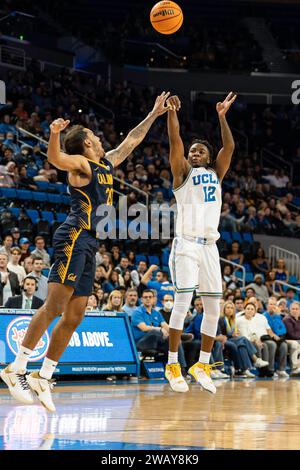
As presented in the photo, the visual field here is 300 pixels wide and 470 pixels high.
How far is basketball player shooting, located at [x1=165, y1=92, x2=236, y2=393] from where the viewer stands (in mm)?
9211

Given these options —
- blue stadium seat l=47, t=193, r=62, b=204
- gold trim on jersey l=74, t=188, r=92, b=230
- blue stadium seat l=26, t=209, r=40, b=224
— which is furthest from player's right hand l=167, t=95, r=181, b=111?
blue stadium seat l=47, t=193, r=62, b=204

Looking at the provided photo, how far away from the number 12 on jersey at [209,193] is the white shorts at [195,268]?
503 millimetres

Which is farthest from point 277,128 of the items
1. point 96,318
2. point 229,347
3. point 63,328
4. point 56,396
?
point 63,328

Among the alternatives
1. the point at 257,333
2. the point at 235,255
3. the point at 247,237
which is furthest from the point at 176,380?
the point at 247,237

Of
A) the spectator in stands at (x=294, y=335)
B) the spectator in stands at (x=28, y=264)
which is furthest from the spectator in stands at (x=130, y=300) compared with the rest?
the spectator in stands at (x=294, y=335)

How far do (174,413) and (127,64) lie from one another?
2453 cm

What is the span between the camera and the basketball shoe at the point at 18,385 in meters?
7.67

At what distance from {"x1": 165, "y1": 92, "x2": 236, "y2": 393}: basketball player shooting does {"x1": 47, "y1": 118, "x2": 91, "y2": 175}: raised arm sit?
1710 millimetres

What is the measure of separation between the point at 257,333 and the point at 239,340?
786mm

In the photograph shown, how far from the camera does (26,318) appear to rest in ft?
42.8

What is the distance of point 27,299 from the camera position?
13.5m

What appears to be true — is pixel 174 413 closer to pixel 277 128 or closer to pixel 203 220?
pixel 203 220

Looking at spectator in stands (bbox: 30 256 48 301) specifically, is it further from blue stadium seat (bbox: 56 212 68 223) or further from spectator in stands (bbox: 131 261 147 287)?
blue stadium seat (bbox: 56 212 68 223)

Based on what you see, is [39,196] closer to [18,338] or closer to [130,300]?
[130,300]
